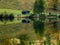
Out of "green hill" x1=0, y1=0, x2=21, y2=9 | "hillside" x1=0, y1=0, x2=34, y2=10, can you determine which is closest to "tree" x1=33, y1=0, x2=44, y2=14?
"hillside" x1=0, y1=0, x2=34, y2=10

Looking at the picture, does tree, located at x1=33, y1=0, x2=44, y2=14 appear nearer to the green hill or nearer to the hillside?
the hillside

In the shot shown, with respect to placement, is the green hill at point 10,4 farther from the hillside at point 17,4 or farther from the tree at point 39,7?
the tree at point 39,7

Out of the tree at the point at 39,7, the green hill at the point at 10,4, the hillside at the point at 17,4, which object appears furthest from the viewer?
the hillside at the point at 17,4

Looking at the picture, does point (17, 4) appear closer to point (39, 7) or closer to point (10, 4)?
point (10, 4)

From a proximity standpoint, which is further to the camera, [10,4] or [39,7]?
[10,4]

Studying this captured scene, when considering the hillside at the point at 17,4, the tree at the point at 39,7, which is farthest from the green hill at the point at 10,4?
the tree at the point at 39,7

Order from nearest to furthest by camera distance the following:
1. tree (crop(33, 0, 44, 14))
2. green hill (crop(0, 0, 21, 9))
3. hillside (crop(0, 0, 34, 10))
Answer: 1. tree (crop(33, 0, 44, 14))
2. green hill (crop(0, 0, 21, 9))
3. hillside (crop(0, 0, 34, 10))

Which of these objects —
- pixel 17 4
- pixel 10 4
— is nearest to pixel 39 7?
pixel 17 4

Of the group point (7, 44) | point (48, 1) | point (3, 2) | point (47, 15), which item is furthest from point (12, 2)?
point (7, 44)

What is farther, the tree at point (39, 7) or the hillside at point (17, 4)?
the hillside at point (17, 4)

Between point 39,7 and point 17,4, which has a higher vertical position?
point 39,7

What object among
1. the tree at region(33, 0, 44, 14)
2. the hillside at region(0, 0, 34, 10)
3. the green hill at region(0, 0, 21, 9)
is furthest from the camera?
the hillside at region(0, 0, 34, 10)
